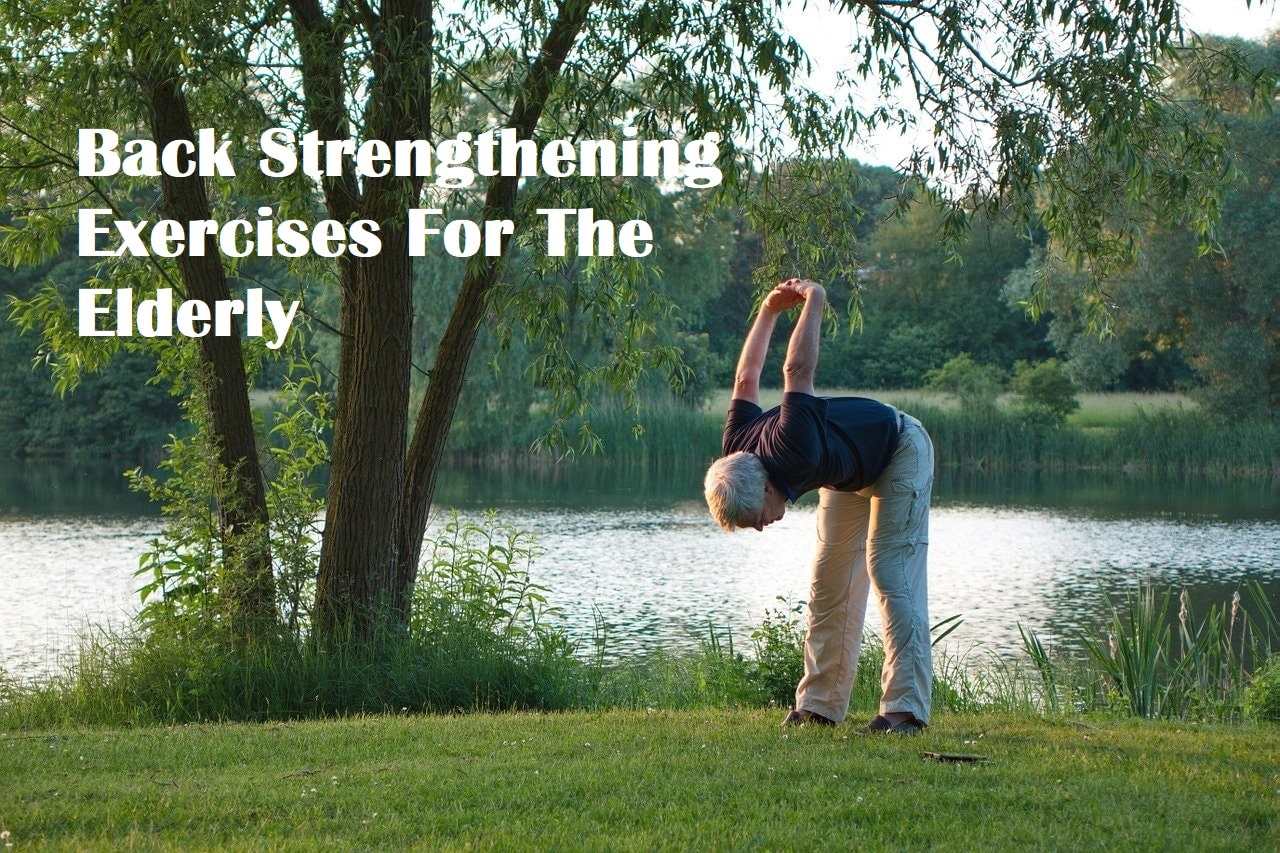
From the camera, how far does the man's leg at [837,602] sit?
17.3ft

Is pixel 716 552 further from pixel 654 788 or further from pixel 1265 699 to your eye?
pixel 654 788

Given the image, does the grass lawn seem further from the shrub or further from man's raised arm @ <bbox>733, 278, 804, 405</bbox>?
the shrub

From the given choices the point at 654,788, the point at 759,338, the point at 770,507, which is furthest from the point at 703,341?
the point at 654,788

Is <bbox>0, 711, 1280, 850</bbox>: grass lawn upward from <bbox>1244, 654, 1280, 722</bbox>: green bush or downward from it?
upward

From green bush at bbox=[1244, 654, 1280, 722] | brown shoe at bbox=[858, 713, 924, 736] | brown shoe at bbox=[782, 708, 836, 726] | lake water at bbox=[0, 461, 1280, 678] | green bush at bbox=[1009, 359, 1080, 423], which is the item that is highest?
green bush at bbox=[1009, 359, 1080, 423]

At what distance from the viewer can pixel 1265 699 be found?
695 centimetres

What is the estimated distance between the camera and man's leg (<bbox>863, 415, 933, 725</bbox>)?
5.01 metres

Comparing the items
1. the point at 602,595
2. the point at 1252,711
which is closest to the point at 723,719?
the point at 1252,711

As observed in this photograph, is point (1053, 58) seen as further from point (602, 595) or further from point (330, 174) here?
point (602, 595)

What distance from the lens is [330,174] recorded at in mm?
7941

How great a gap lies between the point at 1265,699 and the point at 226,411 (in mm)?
6122

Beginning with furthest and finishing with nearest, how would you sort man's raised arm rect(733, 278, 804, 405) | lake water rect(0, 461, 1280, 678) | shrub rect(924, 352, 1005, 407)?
shrub rect(924, 352, 1005, 407), lake water rect(0, 461, 1280, 678), man's raised arm rect(733, 278, 804, 405)

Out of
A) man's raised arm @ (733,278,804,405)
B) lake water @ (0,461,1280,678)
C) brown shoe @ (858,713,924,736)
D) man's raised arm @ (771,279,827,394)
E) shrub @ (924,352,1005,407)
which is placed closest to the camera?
man's raised arm @ (771,279,827,394)

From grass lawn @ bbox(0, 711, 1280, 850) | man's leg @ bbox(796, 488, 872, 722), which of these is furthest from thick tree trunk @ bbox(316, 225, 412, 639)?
man's leg @ bbox(796, 488, 872, 722)
